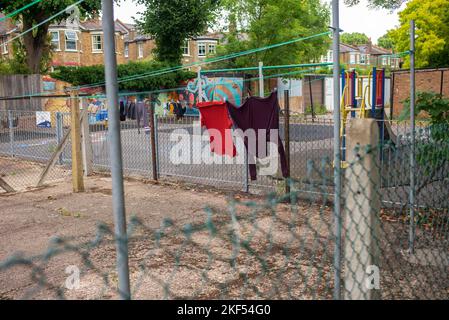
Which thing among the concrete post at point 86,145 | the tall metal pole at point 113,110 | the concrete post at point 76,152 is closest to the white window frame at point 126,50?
the concrete post at point 86,145

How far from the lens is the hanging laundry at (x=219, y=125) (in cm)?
806

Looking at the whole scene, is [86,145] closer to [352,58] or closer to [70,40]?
[70,40]

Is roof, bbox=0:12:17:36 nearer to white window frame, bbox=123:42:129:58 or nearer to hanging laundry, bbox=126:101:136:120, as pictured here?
white window frame, bbox=123:42:129:58

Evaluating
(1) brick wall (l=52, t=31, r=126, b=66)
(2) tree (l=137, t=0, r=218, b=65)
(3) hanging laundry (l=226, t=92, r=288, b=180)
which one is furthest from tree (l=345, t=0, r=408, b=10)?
(1) brick wall (l=52, t=31, r=126, b=66)

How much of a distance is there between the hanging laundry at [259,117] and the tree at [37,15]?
17.3m

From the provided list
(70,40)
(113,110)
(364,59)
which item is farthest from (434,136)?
(364,59)

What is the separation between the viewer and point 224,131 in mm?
8141

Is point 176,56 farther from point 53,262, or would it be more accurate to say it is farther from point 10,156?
point 53,262

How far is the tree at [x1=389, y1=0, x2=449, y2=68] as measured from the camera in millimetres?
25328

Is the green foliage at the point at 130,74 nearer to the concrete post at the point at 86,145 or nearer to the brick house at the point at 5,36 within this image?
the brick house at the point at 5,36

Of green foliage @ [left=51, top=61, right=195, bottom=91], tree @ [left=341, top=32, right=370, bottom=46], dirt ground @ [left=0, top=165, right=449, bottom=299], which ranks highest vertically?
tree @ [left=341, top=32, right=370, bottom=46]

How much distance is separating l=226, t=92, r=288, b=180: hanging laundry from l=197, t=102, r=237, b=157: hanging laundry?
0.93ft
